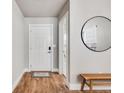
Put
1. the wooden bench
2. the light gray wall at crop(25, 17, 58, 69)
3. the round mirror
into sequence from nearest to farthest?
the wooden bench
the round mirror
the light gray wall at crop(25, 17, 58, 69)

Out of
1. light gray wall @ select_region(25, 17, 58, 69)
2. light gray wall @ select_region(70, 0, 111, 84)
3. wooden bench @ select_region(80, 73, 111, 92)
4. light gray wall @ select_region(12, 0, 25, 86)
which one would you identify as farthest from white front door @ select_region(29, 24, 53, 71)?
wooden bench @ select_region(80, 73, 111, 92)

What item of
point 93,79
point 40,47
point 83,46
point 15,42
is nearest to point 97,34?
point 83,46

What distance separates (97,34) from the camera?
4613 millimetres

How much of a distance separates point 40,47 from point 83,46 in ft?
11.0

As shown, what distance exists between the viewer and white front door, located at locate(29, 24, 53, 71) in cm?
747

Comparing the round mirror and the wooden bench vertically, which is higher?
the round mirror

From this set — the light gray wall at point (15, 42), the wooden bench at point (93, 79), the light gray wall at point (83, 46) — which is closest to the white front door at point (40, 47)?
the light gray wall at point (15, 42)

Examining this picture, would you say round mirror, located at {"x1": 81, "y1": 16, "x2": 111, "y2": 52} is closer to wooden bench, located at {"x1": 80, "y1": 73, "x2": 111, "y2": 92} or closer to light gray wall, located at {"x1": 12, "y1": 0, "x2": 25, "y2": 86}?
wooden bench, located at {"x1": 80, "y1": 73, "x2": 111, "y2": 92}

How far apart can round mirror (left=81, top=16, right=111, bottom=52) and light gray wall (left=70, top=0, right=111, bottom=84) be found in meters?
0.11

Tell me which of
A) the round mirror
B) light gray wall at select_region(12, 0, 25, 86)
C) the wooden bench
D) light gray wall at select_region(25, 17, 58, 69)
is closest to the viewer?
the wooden bench

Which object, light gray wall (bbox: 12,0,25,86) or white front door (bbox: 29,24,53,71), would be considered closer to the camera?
light gray wall (bbox: 12,0,25,86)

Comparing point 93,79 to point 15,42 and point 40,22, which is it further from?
Answer: point 40,22
